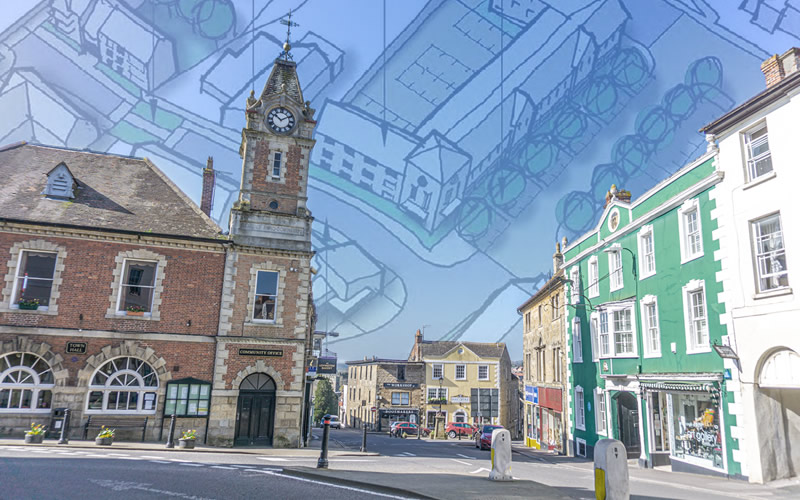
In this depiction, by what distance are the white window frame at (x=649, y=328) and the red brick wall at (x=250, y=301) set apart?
14.2 metres

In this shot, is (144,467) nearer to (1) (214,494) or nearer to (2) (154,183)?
(1) (214,494)

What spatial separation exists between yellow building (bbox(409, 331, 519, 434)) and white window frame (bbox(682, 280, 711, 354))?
41.9 m

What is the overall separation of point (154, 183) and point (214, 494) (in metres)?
20.3

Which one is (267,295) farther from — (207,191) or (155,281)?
(207,191)

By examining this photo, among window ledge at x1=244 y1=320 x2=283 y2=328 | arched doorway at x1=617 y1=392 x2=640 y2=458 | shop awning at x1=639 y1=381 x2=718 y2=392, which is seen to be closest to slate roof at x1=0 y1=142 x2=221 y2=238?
window ledge at x1=244 y1=320 x2=283 y2=328

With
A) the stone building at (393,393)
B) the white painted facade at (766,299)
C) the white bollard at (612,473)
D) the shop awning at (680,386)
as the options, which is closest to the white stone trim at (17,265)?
the white bollard at (612,473)

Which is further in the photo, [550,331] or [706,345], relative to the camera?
[550,331]

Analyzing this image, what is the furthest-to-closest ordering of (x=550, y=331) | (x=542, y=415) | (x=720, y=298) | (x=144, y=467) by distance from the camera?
(x=542, y=415) → (x=550, y=331) → (x=720, y=298) → (x=144, y=467)

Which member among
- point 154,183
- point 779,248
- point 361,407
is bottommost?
point 361,407

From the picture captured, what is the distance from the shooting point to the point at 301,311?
22250 mm

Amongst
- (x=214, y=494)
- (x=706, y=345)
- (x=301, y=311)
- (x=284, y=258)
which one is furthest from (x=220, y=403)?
(x=706, y=345)

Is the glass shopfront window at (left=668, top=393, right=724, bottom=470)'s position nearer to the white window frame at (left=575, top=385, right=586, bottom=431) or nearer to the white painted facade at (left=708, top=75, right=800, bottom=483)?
the white painted facade at (left=708, top=75, right=800, bottom=483)

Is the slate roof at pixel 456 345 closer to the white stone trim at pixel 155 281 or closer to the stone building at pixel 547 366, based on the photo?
the stone building at pixel 547 366

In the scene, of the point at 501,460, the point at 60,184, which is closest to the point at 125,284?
the point at 60,184
